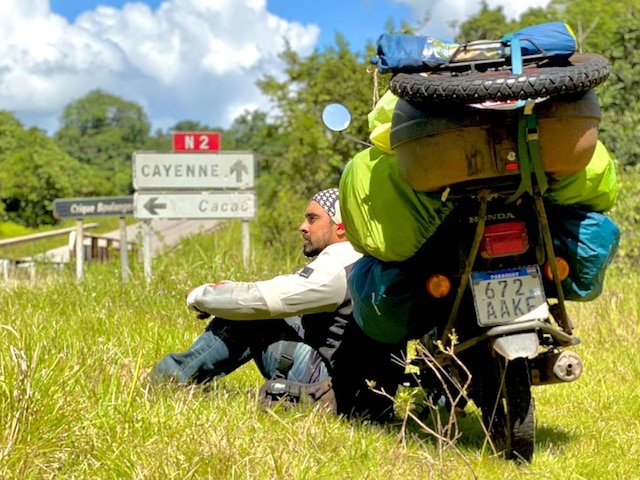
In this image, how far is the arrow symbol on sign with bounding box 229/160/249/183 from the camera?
34.9 feet

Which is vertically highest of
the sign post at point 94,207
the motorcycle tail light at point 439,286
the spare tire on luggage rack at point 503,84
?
the spare tire on luggage rack at point 503,84

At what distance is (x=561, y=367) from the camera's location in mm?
3615

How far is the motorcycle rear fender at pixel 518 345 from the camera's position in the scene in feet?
11.0

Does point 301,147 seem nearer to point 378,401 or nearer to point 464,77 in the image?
point 378,401

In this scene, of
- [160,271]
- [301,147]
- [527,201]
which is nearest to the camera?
[527,201]

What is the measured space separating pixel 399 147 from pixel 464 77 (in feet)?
1.22

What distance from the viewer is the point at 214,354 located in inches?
171

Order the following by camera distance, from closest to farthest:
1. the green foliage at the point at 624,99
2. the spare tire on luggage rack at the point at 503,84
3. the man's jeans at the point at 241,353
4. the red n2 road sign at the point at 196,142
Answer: the spare tire on luggage rack at the point at 503,84 → the man's jeans at the point at 241,353 → the red n2 road sign at the point at 196,142 → the green foliage at the point at 624,99

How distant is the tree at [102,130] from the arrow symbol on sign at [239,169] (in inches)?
3409

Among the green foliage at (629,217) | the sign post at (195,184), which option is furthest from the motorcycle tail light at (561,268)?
the green foliage at (629,217)

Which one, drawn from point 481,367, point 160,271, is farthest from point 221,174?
point 481,367

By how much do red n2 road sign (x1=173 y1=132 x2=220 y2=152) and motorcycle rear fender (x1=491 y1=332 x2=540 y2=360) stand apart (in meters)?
7.81

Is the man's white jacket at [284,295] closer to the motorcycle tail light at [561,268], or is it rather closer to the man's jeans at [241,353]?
the man's jeans at [241,353]

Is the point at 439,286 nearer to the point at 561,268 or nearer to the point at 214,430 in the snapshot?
the point at 561,268
